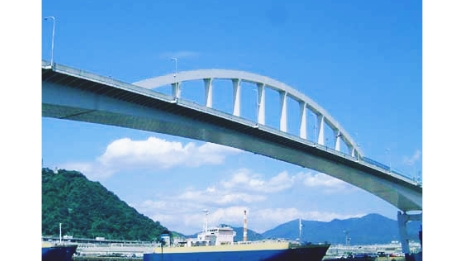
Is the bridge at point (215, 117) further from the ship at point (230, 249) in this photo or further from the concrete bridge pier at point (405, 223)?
the ship at point (230, 249)

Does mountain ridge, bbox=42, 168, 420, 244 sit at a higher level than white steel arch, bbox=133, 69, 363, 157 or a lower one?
lower

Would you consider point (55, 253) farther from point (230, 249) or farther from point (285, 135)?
point (285, 135)

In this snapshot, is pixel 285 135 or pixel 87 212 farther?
pixel 87 212

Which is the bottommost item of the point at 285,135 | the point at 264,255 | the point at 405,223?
the point at 264,255

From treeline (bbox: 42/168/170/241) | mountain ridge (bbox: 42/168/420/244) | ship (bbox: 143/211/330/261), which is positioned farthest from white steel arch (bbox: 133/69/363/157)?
treeline (bbox: 42/168/170/241)

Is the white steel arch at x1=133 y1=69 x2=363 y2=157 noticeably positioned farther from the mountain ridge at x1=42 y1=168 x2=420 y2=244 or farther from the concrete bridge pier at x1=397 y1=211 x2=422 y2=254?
the mountain ridge at x1=42 y1=168 x2=420 y2=244

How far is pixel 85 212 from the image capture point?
3947 centimetres

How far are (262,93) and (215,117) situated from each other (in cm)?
442

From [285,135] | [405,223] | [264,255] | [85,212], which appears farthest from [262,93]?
[85,212]

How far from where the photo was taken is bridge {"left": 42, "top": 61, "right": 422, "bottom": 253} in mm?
12734

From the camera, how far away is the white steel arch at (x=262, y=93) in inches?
648
